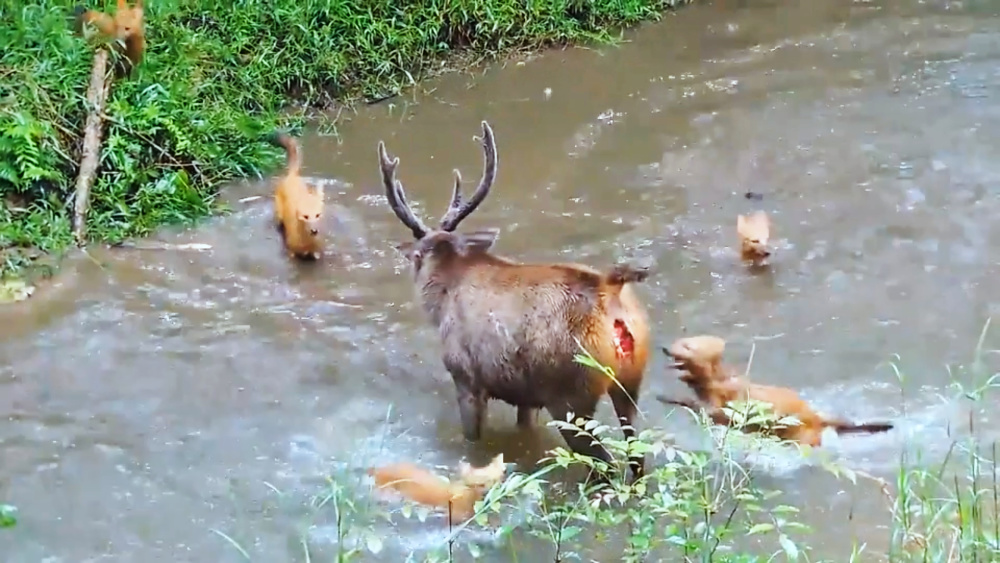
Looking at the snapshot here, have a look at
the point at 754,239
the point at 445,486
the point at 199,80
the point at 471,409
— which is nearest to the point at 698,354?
the point at 471,409

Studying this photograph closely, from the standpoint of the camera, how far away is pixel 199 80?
859 centimetres

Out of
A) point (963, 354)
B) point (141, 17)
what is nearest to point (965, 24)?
point (963, 354)

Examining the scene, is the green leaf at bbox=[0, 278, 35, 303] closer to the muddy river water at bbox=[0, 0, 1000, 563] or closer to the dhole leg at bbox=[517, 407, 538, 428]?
the muddy river water at bbox=[0, 0, 1000, 563]

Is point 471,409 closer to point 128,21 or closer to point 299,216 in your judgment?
point 299,216

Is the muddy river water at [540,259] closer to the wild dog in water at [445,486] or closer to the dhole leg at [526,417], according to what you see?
the dhole leg at [526,417]

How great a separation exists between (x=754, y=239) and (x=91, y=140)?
394cm

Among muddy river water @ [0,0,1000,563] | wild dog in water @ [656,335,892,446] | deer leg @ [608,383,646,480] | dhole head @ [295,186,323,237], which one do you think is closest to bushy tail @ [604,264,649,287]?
deer leg @ [608,383,646,480]

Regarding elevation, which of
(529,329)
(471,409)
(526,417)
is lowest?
(526,417)

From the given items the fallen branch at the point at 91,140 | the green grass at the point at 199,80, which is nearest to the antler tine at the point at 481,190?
the green grass at the point at 199,80

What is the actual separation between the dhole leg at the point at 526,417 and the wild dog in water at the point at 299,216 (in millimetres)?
2006

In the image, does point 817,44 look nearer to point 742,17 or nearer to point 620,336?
point 742,17

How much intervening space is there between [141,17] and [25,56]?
2.49 feet

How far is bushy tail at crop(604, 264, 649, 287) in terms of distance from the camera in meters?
4.53

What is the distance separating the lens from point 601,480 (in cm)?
494
